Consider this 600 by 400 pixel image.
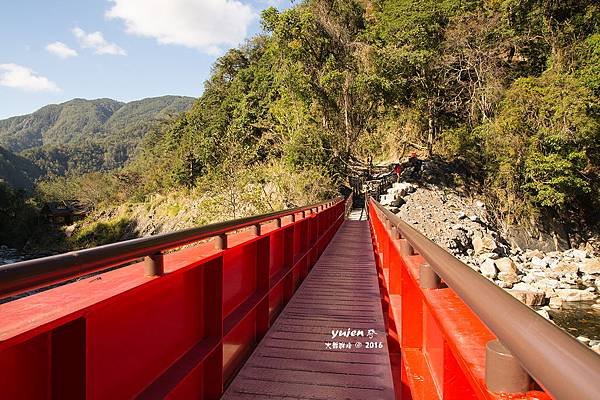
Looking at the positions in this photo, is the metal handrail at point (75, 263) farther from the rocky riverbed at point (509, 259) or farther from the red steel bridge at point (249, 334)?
the rocky riverbed at point (509, 259)

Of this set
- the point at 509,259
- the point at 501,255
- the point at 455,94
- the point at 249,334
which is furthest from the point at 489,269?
the point at 455,94

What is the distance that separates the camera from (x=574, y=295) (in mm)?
17016

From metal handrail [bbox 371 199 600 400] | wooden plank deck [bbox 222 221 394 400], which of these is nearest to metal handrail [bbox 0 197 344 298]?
metal handrail [bbox 371 199 600 400]

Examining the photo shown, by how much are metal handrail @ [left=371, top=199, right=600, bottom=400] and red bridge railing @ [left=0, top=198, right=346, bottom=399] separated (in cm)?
134

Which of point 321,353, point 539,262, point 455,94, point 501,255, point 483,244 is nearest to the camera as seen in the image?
point 321,353

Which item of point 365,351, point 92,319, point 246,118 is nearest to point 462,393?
point 92,319

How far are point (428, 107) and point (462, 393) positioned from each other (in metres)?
34.2

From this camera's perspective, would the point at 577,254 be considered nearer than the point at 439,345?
No

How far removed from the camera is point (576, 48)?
29.3 metres

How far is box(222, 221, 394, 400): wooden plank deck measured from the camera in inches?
148

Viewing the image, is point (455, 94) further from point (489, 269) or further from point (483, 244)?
point (489, 269)

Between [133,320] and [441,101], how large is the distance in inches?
1398

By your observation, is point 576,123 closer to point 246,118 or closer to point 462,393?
point 462,393

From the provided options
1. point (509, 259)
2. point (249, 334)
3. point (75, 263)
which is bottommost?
point (509, 259)
